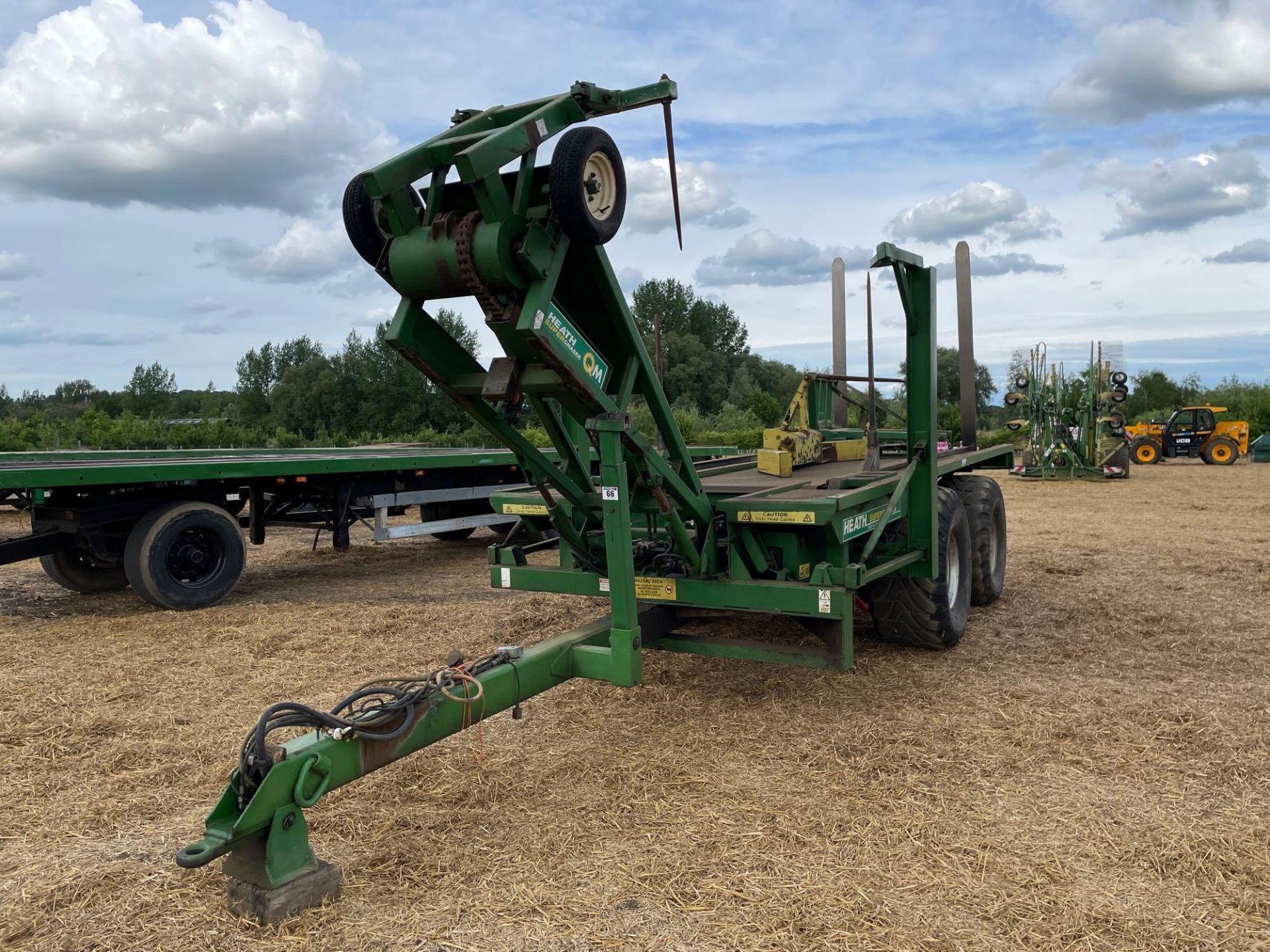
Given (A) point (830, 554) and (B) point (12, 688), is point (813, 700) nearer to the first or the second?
(A) point (830, 554)

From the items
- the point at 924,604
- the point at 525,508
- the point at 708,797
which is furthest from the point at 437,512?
the point at 708,797

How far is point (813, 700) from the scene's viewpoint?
5207 millimetres

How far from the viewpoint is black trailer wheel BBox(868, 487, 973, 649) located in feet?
18.9

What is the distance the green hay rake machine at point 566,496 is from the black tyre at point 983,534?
1.76 m

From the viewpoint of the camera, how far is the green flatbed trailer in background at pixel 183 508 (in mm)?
7637

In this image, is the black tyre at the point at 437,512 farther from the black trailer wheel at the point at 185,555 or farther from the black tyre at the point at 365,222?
the black tyre at the point at 365,222

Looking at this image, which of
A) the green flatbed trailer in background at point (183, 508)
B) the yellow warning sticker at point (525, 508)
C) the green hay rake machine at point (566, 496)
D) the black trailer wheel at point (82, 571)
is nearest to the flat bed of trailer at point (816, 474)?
the green hay rake machine at point (566, 496)

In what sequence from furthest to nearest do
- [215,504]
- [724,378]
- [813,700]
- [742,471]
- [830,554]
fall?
[724,378], [215,504], [742,471], [813,700], [830,554]

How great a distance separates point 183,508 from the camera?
315 inches

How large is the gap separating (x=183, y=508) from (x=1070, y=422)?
62.3 ft

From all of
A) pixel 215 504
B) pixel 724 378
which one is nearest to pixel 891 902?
pixel 215 504

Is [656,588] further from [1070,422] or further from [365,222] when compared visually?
[1070,422]

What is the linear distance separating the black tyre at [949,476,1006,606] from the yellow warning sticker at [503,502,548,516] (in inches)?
133

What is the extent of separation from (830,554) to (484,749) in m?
1.92
